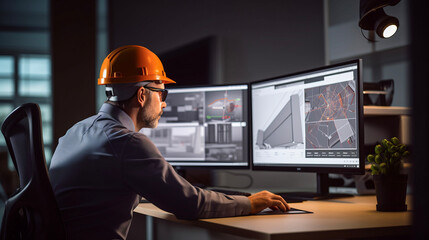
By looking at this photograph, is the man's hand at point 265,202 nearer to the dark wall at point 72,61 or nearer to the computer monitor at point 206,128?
the computer monitor at point 206,128

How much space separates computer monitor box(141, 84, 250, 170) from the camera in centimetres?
206

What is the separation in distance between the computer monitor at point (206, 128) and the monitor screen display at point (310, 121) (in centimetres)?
8

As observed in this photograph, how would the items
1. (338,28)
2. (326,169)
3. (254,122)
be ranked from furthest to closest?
(338,28), (254,122), (326,169)

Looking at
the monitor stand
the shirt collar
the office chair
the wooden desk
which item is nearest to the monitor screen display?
the monitor stand

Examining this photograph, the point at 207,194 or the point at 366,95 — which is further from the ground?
the point at 366,95

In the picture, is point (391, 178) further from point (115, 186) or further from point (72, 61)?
point (72, 61)

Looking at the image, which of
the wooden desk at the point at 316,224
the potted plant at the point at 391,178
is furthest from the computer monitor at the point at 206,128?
the potted plant at the point at 391,178

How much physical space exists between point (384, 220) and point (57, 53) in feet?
8.12

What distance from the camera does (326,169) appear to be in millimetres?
1625

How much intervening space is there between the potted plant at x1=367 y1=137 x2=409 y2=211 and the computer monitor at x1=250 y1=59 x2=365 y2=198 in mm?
106

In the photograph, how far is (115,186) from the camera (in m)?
1.26

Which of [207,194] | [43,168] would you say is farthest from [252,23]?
[43,168]

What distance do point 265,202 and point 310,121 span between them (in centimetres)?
47

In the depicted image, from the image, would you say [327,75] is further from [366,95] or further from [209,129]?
[209,129]
